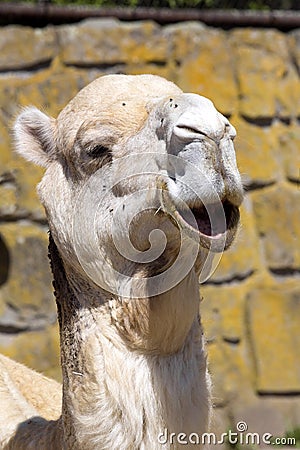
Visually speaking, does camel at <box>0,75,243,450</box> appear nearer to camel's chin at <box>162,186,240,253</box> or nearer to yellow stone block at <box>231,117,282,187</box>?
camel's chin at <box>162,186,240,253</box>

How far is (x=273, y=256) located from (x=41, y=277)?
53.0 inches

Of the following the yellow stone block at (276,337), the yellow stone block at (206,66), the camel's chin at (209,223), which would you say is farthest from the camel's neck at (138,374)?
the yellow stone block at (206,66)

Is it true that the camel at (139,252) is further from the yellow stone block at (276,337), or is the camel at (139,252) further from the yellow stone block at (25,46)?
the yellow stone block at (276,337)

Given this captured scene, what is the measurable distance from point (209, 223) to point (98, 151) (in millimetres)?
493

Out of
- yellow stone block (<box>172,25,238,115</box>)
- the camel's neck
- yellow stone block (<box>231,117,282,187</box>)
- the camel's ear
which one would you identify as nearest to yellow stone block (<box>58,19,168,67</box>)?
yellow stone block (<box>172,25,238,115</box>)

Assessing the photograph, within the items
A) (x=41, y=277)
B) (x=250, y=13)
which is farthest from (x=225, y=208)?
(x=250, y=13)

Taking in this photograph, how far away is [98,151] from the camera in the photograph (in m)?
2.91

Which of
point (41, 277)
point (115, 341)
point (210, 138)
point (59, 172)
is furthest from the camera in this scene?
point (41, 277)

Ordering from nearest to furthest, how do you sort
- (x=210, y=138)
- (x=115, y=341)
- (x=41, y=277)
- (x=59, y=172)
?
(x=210, y=138) < (x=115, y=341) < (x=59, y=172) < (x=41, y=277)

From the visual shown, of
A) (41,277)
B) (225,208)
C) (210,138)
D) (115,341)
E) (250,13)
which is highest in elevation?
(250,13)

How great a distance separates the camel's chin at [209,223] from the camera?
8.37 ft

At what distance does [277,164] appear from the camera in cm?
590

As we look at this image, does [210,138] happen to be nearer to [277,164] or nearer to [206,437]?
[206,437]

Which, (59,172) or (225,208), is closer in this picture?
(225,208)
